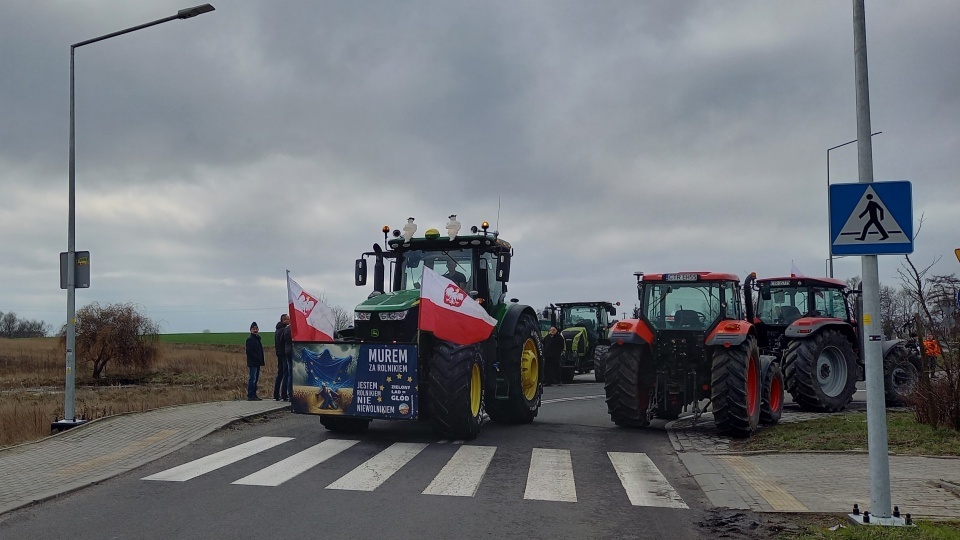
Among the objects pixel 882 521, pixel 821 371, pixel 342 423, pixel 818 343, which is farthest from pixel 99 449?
pixel 821 371

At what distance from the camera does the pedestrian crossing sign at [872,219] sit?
7.22m

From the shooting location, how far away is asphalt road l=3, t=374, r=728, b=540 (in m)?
7.05

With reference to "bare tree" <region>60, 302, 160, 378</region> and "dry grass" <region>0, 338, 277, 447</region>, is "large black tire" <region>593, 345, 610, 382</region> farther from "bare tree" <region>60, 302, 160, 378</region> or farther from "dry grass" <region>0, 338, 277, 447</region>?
"bare tree" <region>60, 302, 160, 378</region>

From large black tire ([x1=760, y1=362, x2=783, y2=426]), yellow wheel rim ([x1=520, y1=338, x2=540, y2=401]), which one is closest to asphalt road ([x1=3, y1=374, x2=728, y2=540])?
yellow wheel rim ([x1=520, y1=338, x2=540, y2=401])

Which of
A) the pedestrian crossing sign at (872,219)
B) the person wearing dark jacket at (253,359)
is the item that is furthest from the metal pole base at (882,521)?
the person wearing dark jacket at (253,359)

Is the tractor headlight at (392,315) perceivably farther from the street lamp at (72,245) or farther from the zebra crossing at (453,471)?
the street lamp at (72,245)

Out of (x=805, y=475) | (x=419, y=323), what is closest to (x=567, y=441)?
(x=419, y=323)

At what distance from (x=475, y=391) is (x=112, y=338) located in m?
29.9

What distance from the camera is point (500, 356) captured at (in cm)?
1393

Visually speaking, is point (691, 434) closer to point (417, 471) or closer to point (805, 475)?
point (805, 475)

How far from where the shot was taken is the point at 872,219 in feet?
23.9

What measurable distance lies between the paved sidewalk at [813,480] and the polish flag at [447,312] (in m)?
3.55

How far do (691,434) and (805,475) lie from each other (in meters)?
4.02

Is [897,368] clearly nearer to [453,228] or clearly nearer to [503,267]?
[503,267]
